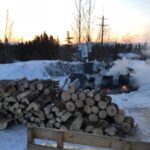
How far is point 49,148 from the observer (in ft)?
21.5

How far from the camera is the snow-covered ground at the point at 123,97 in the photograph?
1022 cm

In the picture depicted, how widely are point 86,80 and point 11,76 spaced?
608cm

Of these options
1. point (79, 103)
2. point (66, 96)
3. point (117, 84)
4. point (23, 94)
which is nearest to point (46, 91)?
point (23, 94)

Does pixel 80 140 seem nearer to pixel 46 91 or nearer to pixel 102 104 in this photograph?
pixel 102 104

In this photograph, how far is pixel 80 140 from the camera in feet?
20.4

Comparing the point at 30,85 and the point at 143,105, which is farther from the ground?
the point at 30,85

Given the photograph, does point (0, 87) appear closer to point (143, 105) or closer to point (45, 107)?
point (45, 107)

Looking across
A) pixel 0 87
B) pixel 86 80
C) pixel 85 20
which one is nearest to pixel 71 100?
pixel 0 87

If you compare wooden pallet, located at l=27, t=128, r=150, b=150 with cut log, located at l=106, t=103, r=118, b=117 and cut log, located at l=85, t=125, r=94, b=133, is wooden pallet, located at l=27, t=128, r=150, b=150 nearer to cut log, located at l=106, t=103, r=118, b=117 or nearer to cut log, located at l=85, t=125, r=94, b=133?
cut log, located at l=85, t=125, r=94, b=133

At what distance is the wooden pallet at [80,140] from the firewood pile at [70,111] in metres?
3.76

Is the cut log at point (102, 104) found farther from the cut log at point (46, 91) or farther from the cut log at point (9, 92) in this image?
the cut log at point (9, 92)

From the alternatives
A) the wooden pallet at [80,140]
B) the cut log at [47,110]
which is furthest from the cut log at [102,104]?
the wooden pallet at [80,140]

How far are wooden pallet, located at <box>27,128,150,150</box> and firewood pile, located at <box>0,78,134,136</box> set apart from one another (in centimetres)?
376

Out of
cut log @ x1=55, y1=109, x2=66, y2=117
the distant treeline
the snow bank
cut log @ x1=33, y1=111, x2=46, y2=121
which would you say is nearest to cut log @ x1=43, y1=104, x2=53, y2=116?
cut log @ x1=33, y1=111, x2=46, y2=121
